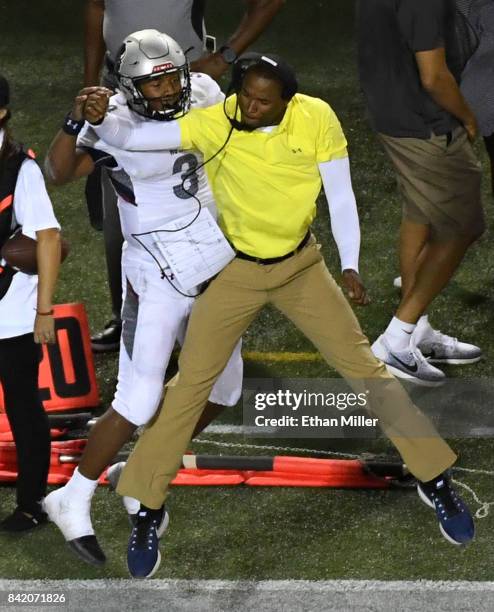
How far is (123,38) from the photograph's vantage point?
6.25m

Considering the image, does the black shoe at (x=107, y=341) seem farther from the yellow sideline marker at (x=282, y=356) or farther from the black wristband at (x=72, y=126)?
the black wristband at (x=72, y=126)

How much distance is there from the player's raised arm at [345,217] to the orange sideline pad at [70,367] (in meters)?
1.56

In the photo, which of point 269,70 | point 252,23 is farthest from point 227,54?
point 269,70

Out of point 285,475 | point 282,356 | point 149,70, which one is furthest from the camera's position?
point 282,356

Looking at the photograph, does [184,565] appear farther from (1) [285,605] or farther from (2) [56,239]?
(2) [56,239]

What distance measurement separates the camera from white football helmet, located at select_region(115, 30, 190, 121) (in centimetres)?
494

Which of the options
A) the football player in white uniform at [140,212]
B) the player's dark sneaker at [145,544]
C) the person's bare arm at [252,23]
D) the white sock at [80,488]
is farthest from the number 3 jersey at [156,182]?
the person's bare arm at [252,23]

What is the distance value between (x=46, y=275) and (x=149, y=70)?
2.53 feet

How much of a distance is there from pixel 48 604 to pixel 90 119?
5.46ft

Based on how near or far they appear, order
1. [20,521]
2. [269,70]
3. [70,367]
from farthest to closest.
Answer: [70,367] < [20,521] < [269,70]
